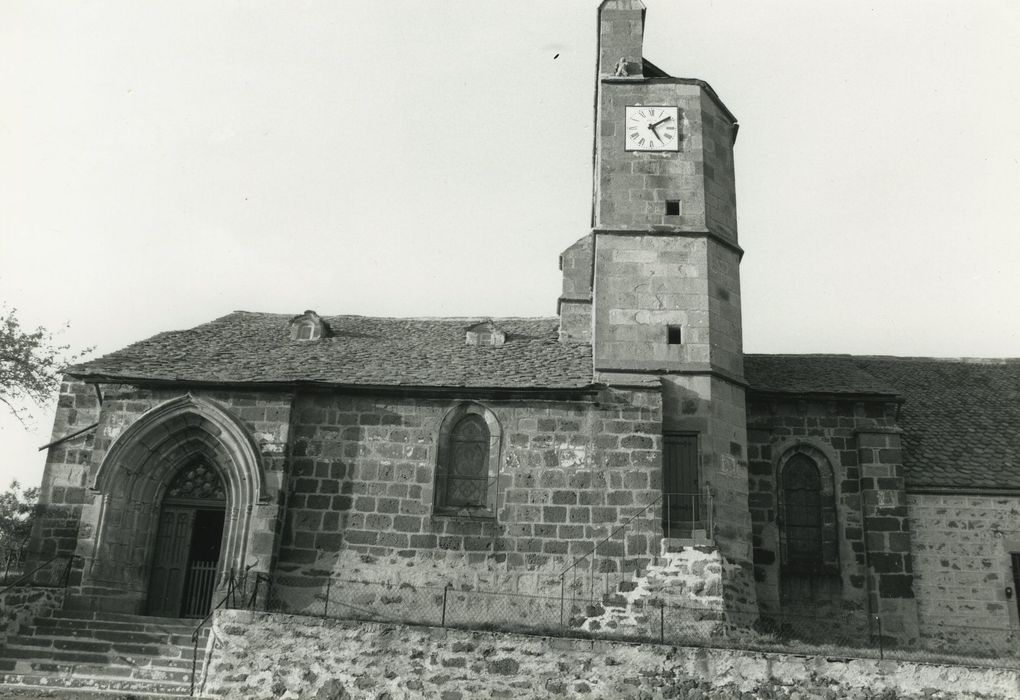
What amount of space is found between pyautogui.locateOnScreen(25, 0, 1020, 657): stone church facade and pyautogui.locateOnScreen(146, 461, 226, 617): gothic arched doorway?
0.15ft

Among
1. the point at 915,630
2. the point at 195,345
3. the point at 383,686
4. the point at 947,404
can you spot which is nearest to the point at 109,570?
the point at 195,345

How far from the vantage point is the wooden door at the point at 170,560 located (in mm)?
18188

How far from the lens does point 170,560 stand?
18.5 m

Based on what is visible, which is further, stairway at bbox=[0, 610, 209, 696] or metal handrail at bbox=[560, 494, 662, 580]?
metal handrail at bbox=[560, 494, 662, 580]

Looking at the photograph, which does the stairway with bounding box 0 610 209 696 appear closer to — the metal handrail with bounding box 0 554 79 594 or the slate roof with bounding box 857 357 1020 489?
the metal handrail with bounding box 0 554 79 594

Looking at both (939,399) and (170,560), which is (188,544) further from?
(939,399)

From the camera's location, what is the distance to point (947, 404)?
2266 cm

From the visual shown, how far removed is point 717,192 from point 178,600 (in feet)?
44.2

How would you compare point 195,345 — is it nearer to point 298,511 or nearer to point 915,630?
point 298,511

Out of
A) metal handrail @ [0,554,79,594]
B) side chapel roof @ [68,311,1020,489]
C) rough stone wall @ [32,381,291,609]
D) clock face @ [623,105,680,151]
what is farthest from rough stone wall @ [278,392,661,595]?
clock face @ [623,105,680,151]

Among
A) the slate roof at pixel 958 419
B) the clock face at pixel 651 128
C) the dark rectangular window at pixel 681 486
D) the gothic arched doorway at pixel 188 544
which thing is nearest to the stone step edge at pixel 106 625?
the gothic arched doorway at pixel 188 544

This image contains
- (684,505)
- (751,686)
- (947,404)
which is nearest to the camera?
(751,686)

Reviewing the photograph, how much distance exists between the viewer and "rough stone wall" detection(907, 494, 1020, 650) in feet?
61.2

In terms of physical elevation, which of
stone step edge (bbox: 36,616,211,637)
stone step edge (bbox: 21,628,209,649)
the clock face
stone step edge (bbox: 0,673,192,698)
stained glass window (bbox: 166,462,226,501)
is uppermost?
the clock face
